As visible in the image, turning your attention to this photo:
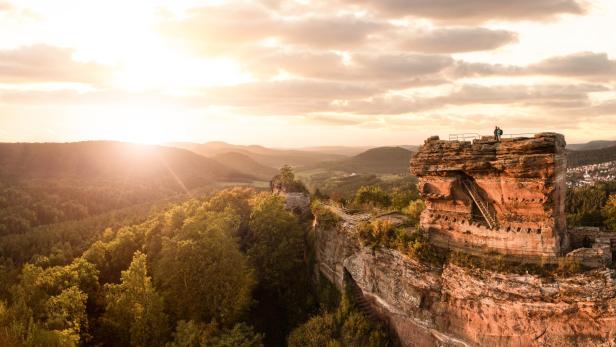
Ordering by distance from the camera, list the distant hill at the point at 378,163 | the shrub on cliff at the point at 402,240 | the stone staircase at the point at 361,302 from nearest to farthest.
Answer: the shrub on cliff at the point at 402,240 → the stone staircase at the point at 361,302 → the distant hill at the point at 378,163

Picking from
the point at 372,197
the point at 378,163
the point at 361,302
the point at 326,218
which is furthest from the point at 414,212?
the point at 378,163

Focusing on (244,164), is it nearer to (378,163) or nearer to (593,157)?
(378,163)

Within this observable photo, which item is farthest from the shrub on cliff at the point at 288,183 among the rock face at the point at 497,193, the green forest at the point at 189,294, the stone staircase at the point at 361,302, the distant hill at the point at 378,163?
the distant hill at the point at 378,163

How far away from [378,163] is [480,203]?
147 meters

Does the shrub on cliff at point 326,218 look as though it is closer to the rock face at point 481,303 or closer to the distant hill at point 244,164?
the rock face at point 481,303

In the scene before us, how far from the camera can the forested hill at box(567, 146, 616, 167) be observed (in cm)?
9600

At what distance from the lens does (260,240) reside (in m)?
36.5

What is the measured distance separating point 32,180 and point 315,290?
98.8 meters

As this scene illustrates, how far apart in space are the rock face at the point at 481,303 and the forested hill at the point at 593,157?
94.3 m

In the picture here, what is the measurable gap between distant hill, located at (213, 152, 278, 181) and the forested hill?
110 meters

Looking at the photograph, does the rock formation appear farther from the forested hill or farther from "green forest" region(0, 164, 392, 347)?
the forested hill

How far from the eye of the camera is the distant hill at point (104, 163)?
11238cm

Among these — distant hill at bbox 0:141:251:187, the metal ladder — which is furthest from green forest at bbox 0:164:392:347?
distant hill at bbox 0:141:251:187

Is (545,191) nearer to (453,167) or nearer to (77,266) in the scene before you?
(453,167)
